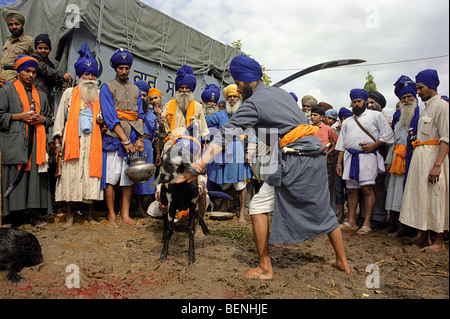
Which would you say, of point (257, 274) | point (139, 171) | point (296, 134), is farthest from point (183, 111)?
point (257, 274)

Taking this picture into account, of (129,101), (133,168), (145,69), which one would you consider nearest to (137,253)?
(133,168)

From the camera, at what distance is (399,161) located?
4.67 metres

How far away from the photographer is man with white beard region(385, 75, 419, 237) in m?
4.62

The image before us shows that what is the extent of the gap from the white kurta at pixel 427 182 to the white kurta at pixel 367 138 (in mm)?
795

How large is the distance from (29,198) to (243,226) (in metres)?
3.15

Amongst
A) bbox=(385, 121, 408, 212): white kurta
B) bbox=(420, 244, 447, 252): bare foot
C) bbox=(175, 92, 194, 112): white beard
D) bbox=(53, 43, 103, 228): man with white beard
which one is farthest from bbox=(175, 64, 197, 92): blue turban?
bbox=(420, 244, 447, 252): bare foot

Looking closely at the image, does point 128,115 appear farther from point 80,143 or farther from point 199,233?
point 199,233

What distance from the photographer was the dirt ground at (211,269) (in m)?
2.57

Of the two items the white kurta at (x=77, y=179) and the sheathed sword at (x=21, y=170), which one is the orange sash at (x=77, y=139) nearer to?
the white kurta at (x=77, y=179)

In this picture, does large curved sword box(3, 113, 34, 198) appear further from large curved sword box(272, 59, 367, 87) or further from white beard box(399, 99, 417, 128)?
white beard box(399, 99, 417, 128)

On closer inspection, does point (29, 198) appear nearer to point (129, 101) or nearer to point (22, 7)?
point (129, 101)

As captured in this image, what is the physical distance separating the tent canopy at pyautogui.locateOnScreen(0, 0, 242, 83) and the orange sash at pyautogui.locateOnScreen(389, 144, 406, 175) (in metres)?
5.41

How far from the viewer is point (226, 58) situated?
9.34 meters

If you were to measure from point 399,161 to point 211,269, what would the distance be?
340cm
